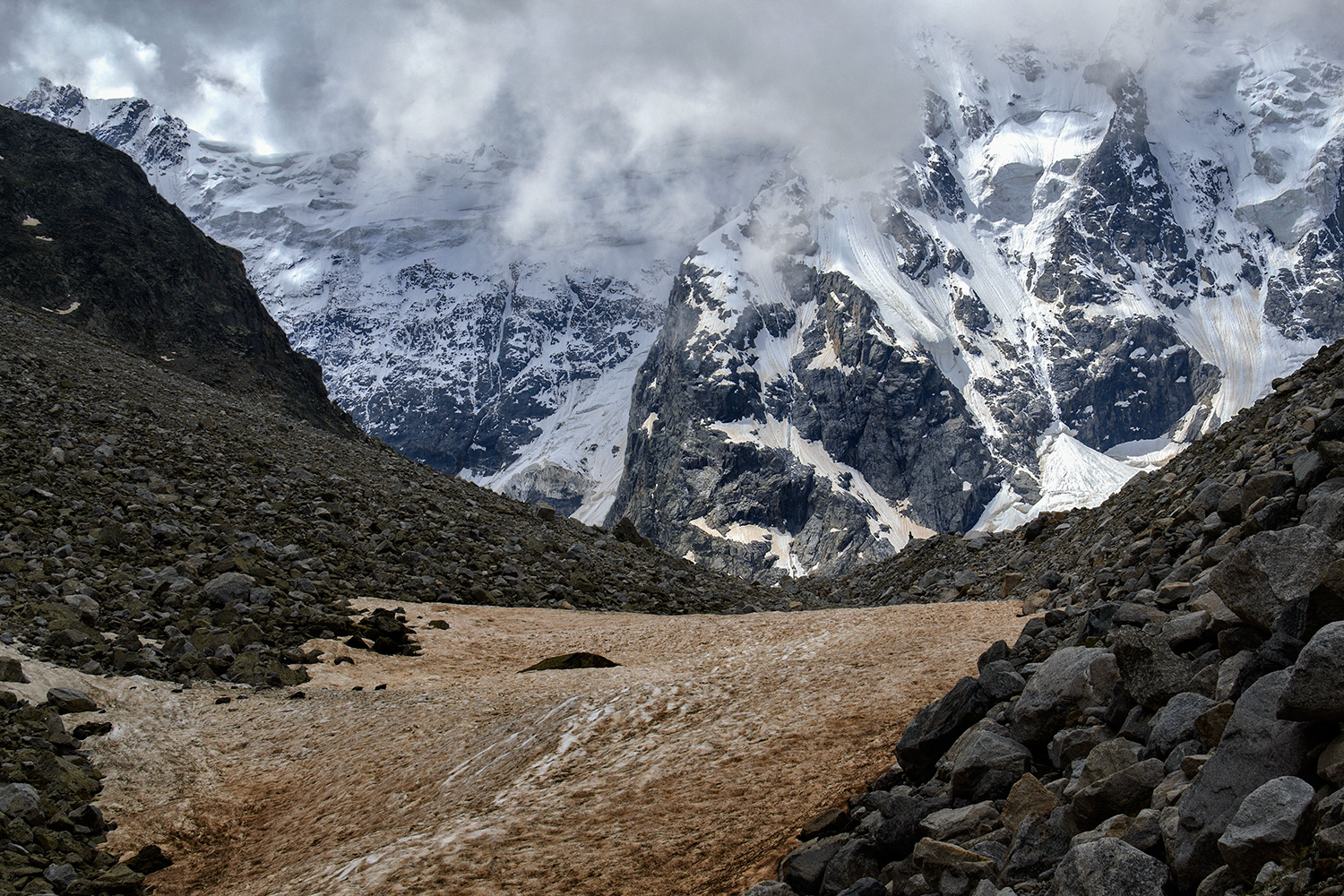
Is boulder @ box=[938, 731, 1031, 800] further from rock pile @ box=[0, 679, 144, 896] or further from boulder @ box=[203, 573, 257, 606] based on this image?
boulder @ box=[203, 573, 257, 606]

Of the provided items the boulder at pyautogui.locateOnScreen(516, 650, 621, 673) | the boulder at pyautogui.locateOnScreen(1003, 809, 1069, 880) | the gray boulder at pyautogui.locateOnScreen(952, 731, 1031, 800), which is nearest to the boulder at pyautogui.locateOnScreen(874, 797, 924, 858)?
the gray boulder at pyautogui.locateOnScreen(952, 731, 1031, 800)

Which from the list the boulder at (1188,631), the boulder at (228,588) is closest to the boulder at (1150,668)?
the boulder at (1188,631)

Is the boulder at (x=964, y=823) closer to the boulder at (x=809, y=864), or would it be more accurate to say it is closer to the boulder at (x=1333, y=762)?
the boulder at (x=809, y=864)

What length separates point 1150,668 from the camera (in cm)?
732

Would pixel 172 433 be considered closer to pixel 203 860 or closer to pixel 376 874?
pixel 203 860

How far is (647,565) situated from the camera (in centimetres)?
3553

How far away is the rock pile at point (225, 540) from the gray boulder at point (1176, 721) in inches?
637

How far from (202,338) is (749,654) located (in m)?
62.5

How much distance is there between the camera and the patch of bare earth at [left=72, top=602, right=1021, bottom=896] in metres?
9.93

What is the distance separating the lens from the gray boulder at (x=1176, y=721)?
6.51m

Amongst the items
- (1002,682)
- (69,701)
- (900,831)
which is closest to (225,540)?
(69,701)

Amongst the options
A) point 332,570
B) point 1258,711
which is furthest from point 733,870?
point 332,570

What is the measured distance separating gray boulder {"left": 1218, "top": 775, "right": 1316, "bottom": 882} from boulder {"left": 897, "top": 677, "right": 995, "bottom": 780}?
4.39 m

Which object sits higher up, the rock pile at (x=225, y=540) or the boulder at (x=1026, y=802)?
the rock pile at (x=225, y=540)
